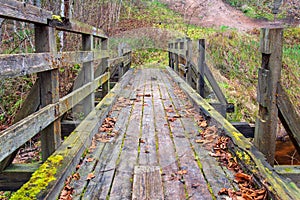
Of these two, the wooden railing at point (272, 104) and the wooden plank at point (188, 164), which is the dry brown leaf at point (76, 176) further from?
the wooden railing at point (272, 104)

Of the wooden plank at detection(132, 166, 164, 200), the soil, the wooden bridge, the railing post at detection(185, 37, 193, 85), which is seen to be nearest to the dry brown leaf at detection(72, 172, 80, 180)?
Result: the wooden bridge

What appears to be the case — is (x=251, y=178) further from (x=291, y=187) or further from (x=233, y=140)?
(x=233, y=140)

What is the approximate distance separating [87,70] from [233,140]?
2.42 meters

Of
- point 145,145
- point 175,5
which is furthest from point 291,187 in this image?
point 175,5

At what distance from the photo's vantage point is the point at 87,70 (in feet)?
14.2

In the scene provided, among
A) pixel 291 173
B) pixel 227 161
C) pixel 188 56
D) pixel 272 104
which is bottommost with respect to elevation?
pixel 291 173

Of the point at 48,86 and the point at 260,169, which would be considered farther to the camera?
the point at 48,86

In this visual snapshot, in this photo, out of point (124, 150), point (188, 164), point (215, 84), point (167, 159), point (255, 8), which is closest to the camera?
point (188, 164)

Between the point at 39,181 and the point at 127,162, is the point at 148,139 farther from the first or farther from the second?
the point at 39,181

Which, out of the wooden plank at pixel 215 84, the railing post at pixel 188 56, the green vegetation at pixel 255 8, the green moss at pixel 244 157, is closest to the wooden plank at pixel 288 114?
the green moss at pixel 244 157

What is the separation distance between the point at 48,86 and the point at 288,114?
6.65 ft

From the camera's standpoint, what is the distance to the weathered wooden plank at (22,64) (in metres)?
1.74

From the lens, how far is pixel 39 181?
1.94 meters

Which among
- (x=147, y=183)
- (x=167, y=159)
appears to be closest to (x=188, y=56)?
(x=167, y=159)
